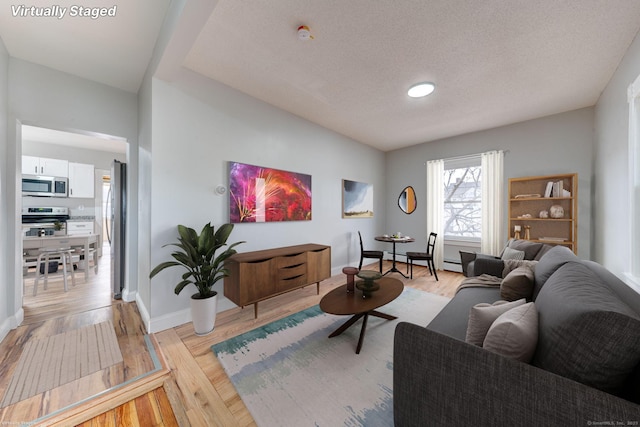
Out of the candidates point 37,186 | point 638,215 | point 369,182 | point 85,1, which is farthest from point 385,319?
point 37,186

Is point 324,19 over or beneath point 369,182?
over

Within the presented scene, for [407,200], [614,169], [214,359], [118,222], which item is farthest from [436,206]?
[118,222]

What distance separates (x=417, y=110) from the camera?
3.34 m

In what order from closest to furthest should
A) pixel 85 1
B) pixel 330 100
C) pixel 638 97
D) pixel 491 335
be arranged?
pixel 491 335 → pixel 85 1 → pixel 638 97 → pixel 330 100

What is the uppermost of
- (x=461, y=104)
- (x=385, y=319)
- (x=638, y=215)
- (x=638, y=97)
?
(x=461, y=104)

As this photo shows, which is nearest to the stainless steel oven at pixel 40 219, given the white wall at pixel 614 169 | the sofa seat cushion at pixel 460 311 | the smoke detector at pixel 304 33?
the smoke detector at pixel 304 33

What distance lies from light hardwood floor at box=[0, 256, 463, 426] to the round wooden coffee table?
2.45 feet

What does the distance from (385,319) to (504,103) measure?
3308 mm

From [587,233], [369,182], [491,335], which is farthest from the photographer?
[369,182]

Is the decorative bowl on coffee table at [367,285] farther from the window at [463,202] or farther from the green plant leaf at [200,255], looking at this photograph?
the window at [463,202]

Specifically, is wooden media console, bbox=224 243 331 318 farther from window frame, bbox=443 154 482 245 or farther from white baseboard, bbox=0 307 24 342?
window frame, bbox=443 154 482 245

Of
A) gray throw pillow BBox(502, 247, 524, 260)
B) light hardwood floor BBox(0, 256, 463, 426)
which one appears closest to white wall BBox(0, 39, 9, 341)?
light hardwood floor BBox(0, 256, 463, 426)

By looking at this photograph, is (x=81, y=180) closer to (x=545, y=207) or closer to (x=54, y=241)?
(x=54, y=241)

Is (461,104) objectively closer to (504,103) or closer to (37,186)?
(504,103)
